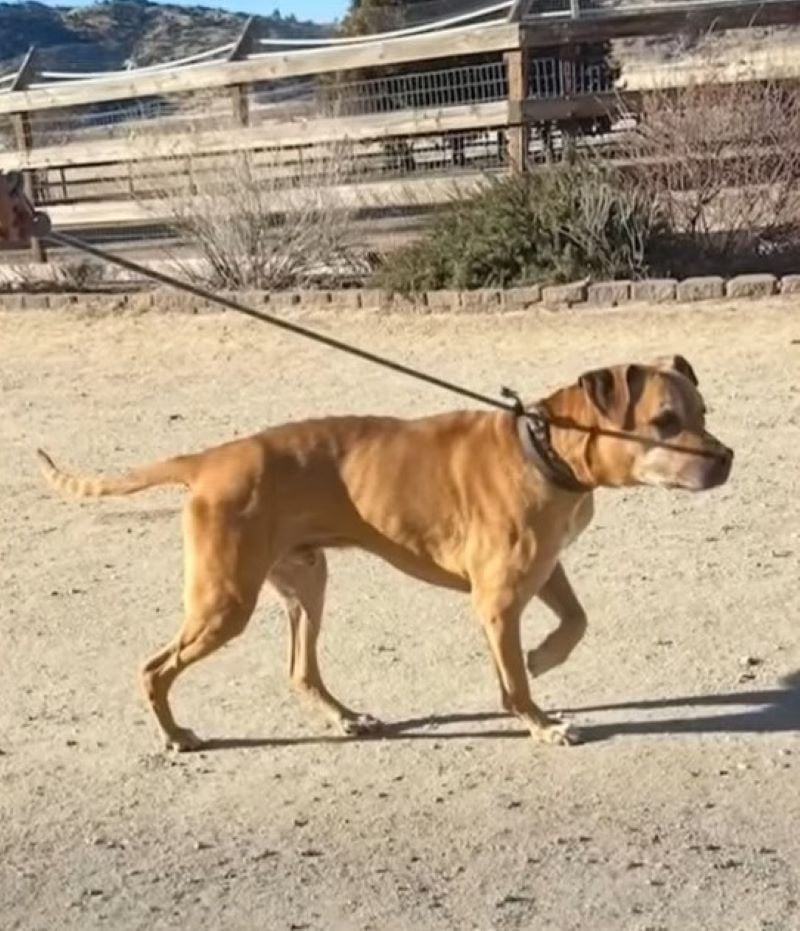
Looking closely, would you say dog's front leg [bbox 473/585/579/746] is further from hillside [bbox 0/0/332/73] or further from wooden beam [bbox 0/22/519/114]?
hillside [bbox 0/0/332/73]

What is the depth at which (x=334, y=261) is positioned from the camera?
16.8 m

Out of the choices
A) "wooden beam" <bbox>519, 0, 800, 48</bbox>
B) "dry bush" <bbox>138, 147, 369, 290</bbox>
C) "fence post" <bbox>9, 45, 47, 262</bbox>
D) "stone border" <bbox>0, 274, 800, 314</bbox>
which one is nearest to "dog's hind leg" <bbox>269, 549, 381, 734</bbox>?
"stone border" <bbox>0, 274, 800, 314</bbox>

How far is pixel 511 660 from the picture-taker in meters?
5.56

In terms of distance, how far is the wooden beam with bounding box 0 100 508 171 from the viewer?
1739 cm

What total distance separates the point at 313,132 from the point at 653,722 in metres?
13.3

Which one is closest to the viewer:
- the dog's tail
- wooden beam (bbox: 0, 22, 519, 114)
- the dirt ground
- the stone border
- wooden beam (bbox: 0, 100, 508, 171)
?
the dirt ground

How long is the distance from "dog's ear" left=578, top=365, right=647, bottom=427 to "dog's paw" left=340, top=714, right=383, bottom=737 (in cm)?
126

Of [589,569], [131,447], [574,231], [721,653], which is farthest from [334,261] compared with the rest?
[721,653]

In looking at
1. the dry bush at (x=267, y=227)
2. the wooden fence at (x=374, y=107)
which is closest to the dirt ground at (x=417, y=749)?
the dry bush at (x=267, y=227)

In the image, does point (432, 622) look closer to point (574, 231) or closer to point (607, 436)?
point (607, 436)

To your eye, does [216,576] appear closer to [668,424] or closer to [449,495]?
[449,495]

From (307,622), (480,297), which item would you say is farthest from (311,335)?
(480,297)

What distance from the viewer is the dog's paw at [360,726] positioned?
19.1ft

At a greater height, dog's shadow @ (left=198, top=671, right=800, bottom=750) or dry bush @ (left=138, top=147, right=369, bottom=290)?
dog's shadow @ (left=198, top=671, right=800, bottom=750)
